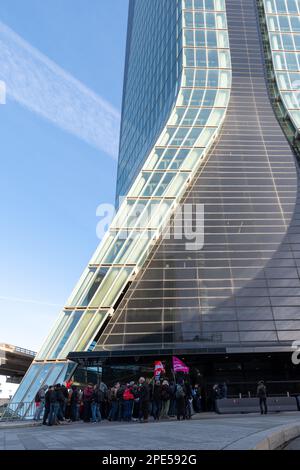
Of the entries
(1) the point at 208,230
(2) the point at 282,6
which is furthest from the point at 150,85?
(1) the point at 208,230

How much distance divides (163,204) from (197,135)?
8.08m

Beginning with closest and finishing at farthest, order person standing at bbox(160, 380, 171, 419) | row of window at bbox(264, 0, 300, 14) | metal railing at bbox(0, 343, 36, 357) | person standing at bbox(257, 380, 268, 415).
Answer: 1. person standing at bbox(160, 380, 171, 419)
2. person standing at bbox(257, 380, 268, 415)
3. row of window at bbox(264, 0, 300, 14)
4. metal railing at bbox(0, 343, 36, 357)

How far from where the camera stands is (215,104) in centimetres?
3466

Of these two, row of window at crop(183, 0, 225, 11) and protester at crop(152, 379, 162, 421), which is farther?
row of window at crop(183, 0, 225, 11)

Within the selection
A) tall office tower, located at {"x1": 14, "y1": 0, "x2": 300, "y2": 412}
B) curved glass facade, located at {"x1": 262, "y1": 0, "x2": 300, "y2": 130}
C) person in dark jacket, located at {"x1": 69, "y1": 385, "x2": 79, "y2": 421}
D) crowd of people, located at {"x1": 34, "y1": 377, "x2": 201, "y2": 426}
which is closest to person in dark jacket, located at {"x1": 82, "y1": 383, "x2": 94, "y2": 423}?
crowd of people, located at {"x1": 34, "y1": 377, "x2": 201, "y2": 426}

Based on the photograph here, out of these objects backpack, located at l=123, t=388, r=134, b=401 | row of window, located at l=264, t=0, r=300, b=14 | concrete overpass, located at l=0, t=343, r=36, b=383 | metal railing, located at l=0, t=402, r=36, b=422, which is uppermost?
row of window, located at l=264, t=0, r=300, b=14

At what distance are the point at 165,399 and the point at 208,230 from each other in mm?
13305

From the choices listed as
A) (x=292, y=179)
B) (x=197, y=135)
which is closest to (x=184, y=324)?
(x=292, y=179)

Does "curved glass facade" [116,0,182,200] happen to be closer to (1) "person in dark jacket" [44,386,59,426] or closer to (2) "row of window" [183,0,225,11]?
(2) "row of window" [183,0,225,11]

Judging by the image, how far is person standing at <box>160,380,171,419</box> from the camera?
47.5 feet

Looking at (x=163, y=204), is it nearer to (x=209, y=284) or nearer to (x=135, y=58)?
(x=209, y=284)

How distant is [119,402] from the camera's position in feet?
49.2

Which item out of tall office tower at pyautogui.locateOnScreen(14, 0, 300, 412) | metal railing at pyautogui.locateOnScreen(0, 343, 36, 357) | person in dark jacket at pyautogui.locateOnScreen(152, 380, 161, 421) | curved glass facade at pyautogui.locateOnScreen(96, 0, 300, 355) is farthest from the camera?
metal railing at pyautogui.locateOnScreen(0, 343, 36, 357)

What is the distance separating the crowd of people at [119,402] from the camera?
13953 mm
